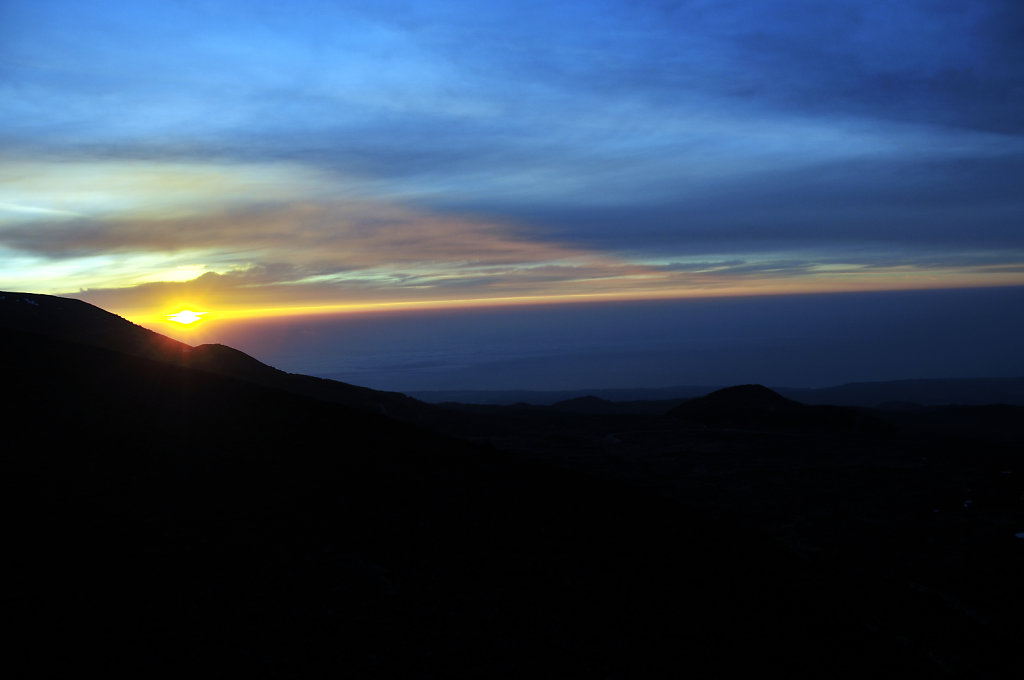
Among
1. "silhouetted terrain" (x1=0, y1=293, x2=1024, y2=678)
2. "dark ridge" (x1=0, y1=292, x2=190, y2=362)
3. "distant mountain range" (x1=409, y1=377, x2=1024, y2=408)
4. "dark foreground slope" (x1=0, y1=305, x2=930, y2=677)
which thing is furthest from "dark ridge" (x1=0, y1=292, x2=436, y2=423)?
"distant mountain range" (x1=409, y1=377, x2=1024, y2=408)

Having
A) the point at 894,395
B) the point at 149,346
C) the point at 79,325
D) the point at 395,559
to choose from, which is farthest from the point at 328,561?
the point at 894,395

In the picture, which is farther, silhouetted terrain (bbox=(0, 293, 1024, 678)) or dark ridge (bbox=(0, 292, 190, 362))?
dark ridge (bbox=(0, 292, 190, 362))

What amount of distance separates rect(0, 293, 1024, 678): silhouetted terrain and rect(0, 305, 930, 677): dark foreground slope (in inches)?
2.0

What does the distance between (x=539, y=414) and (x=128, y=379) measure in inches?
1924

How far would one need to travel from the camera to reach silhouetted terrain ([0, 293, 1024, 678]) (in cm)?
1059

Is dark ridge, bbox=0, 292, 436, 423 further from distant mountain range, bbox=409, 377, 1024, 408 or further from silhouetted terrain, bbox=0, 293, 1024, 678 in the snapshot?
distant mountain range, bbox=409, 377, 1024, 408

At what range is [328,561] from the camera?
1320cm

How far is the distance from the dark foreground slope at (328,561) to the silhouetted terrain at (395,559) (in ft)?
0.17

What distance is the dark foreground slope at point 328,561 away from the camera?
10.4 metres

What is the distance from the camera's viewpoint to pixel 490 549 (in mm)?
15320

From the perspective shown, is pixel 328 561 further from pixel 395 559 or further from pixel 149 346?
pixel 149 346

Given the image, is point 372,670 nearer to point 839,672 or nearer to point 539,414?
point 839,672

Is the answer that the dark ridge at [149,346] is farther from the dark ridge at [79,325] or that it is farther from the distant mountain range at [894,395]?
the distant mountain range at [894,395]

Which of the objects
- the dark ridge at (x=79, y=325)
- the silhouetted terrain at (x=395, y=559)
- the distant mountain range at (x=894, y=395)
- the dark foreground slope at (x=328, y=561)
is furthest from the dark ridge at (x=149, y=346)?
the distant mountain range at (x=894, y=395)
